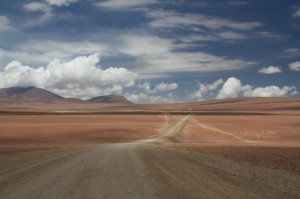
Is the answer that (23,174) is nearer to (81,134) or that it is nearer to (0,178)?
(0,178)

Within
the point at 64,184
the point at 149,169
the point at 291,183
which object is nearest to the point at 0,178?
the point at 64,184

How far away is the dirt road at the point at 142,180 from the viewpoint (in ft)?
39.7

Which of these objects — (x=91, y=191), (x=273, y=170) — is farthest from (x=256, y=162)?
(x=91, y=191)

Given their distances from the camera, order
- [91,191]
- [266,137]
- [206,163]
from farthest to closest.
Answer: [266,137] → [206,163] → [91,191]

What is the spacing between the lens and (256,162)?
21.4 meters

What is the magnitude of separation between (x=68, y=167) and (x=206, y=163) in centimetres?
742

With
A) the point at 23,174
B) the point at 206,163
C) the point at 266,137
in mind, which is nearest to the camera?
the point at 23,174

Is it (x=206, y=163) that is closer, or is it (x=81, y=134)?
(x=206, y=163)

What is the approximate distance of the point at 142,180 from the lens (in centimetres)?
1459

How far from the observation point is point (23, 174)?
16.0m

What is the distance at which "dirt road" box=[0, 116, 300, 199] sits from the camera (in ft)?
39.7

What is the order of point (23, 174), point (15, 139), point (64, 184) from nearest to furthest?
1. point (64, 184)
2. point (23, 174)
3. point (15, 139)

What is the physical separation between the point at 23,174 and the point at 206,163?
9.60 m

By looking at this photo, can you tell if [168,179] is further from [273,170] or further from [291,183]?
→ [273,170]
